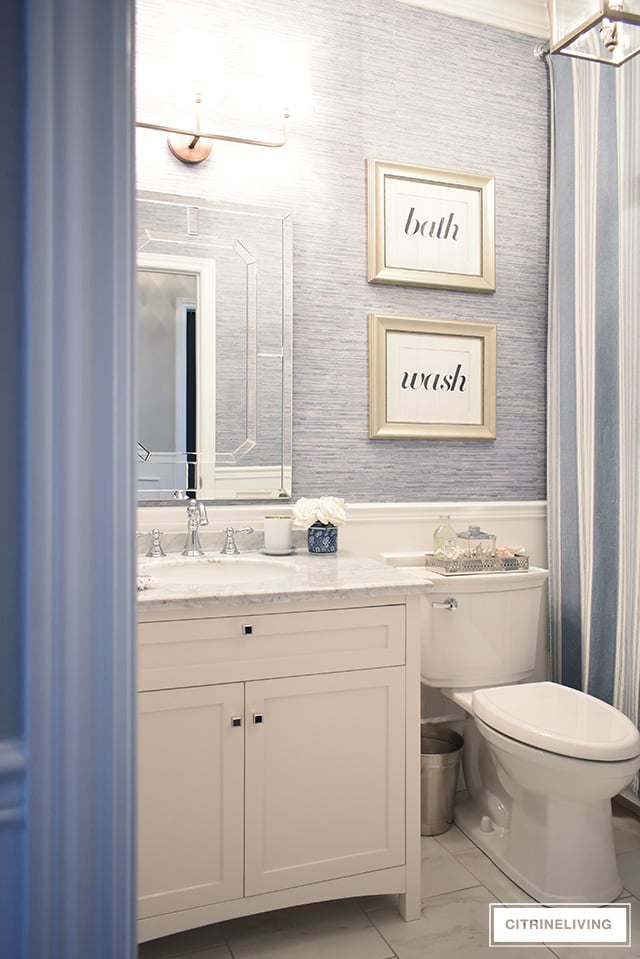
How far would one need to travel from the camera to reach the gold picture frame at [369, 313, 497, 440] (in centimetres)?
224

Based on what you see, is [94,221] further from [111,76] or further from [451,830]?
[451,830]

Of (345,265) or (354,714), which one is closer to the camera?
(354,714)

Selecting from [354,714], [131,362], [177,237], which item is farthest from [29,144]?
[177,237]

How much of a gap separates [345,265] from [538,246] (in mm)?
754

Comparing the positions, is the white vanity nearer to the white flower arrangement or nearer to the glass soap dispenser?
the white flower arrangement

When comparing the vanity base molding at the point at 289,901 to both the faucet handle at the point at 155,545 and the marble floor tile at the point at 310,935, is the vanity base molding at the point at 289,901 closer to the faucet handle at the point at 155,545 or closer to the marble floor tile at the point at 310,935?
the marble floor tile at the point at 310,935

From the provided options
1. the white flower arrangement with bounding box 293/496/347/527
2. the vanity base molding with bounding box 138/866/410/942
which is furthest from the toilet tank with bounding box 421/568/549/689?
the vanity base molding with bounding box 138/866/410/942

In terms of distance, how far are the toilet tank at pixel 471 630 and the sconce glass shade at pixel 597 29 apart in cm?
138

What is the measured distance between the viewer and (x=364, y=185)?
222cm

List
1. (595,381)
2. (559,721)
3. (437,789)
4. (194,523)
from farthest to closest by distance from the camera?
(595,381) → (437,789) → (194,523) → (559,721)

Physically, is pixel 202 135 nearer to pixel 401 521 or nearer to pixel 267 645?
pixel 401 521

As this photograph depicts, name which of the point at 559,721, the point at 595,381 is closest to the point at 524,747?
the point at 559,721

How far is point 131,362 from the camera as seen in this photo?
602mm

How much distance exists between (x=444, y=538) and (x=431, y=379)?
0.53 meters
